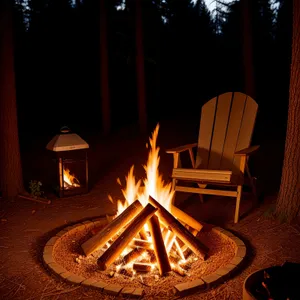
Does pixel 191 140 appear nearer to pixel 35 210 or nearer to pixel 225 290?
pixel 35 210

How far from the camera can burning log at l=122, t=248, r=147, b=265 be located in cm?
257

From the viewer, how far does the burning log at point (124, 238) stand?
246 cm

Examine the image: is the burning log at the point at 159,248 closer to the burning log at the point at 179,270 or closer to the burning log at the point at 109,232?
the burning log at the point at 179,270

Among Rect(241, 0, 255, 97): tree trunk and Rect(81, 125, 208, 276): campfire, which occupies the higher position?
Rect(241, 0, 255, 97): tree trunk

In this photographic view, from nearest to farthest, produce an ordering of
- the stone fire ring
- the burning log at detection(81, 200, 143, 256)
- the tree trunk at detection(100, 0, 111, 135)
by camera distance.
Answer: the stone fire ring → the burning log at detection(81, 200, 143, 256) → the tree trunk at detection(100, 0, 111, 135)

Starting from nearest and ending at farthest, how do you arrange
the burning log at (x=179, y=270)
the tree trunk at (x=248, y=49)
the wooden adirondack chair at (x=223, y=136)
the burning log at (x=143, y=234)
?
the burning log at (x=179, y=270)
the burning log at (x=143, y=234)
the wooden adirondack chair at (x=223, y=136)
the tree trunk at (x=248, y=49)

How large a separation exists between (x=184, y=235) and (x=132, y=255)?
444 mm

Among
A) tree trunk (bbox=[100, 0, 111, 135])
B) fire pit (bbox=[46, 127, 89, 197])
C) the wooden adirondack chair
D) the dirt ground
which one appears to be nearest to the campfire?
the dirt ground

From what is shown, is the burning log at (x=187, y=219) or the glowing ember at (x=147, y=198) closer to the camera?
the glowing ember at (x=147, y=198)

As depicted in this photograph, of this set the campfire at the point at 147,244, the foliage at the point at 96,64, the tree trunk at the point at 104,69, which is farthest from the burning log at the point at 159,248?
the foliage at the point at 96,64

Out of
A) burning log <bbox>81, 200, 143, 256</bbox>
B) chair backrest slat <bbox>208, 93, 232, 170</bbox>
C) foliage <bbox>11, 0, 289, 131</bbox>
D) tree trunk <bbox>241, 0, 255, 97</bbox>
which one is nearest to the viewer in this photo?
burning log <bbox>81, 200, 143, 256</bbox>

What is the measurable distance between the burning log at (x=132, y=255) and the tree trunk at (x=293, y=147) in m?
1.48

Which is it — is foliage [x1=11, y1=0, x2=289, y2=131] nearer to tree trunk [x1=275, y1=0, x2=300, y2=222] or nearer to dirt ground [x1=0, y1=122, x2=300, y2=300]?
dirt ground [x1=0, y1=122, x2=300, y2=300]

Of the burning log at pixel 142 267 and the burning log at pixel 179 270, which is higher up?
the burning log at pixel 142 267
